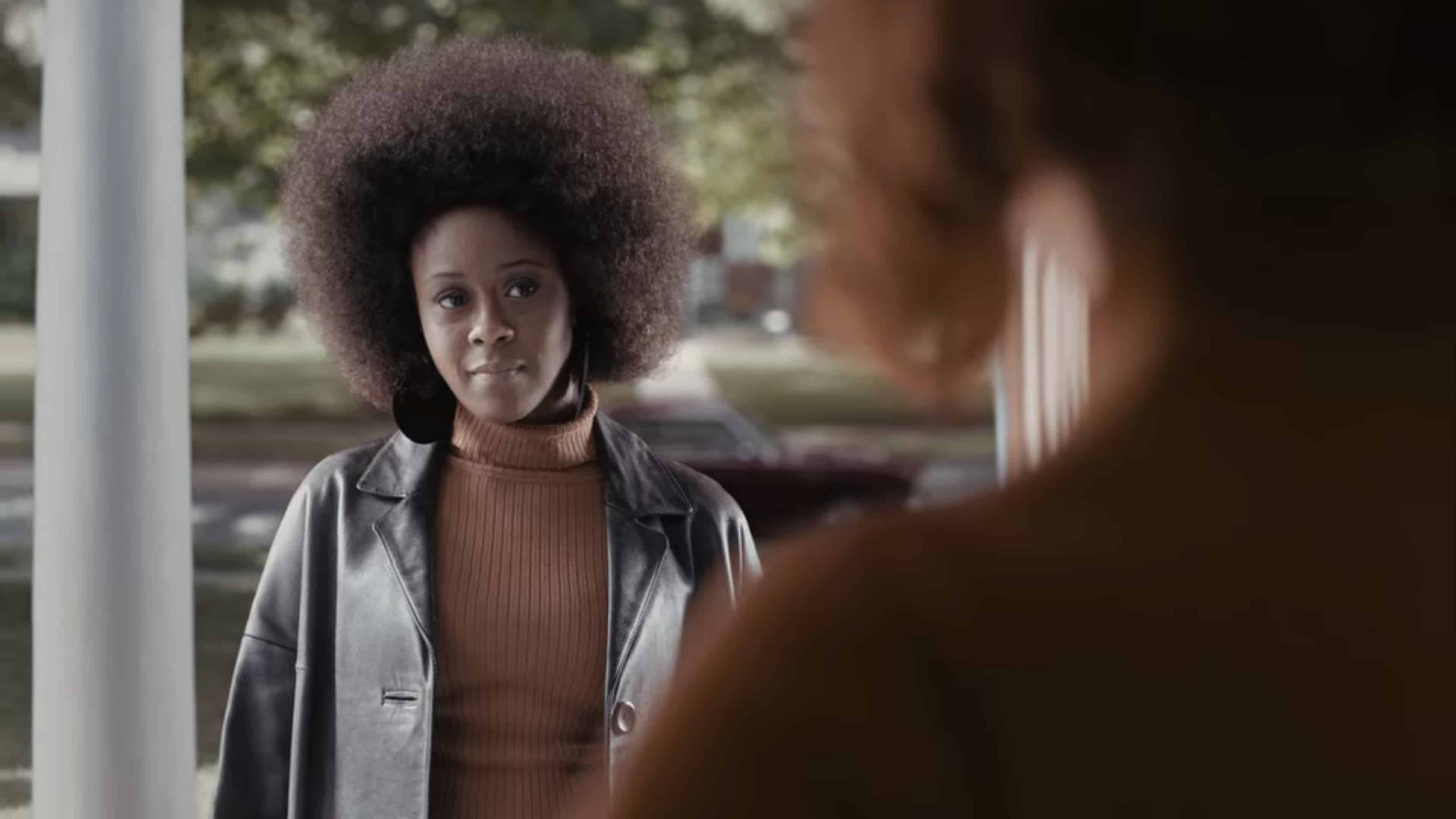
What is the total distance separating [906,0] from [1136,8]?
111mm

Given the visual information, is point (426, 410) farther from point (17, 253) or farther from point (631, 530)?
point (17, 253)

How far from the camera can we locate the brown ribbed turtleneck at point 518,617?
2.65m

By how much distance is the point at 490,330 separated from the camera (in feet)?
9.32

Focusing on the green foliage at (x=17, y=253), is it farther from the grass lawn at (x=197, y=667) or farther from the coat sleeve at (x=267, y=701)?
the coat sleeve at (x=267, y=701)

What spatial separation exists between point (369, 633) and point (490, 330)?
0.45 m

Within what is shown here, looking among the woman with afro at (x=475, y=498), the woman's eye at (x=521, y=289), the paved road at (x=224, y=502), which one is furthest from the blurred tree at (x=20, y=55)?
the woman's eye at (x=521, y=289)

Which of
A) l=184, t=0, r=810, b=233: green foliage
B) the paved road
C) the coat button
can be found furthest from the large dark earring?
l=184, t=0, r=810, b=233: green foliage

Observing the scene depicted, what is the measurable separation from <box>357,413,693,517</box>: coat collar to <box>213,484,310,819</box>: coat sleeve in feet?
0.44

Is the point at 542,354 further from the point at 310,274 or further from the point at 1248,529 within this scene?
the point at 1248,529

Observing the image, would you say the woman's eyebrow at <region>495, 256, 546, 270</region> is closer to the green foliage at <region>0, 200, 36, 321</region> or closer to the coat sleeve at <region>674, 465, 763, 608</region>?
the coat sleeve at <region>674, 465, 763, 608</region>

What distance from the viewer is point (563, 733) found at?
267 centimetres

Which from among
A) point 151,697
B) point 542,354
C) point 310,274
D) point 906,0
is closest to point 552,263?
point 542,354

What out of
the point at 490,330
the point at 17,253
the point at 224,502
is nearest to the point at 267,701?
the point at 490,330

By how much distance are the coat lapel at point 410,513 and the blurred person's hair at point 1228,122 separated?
6.00 ft
